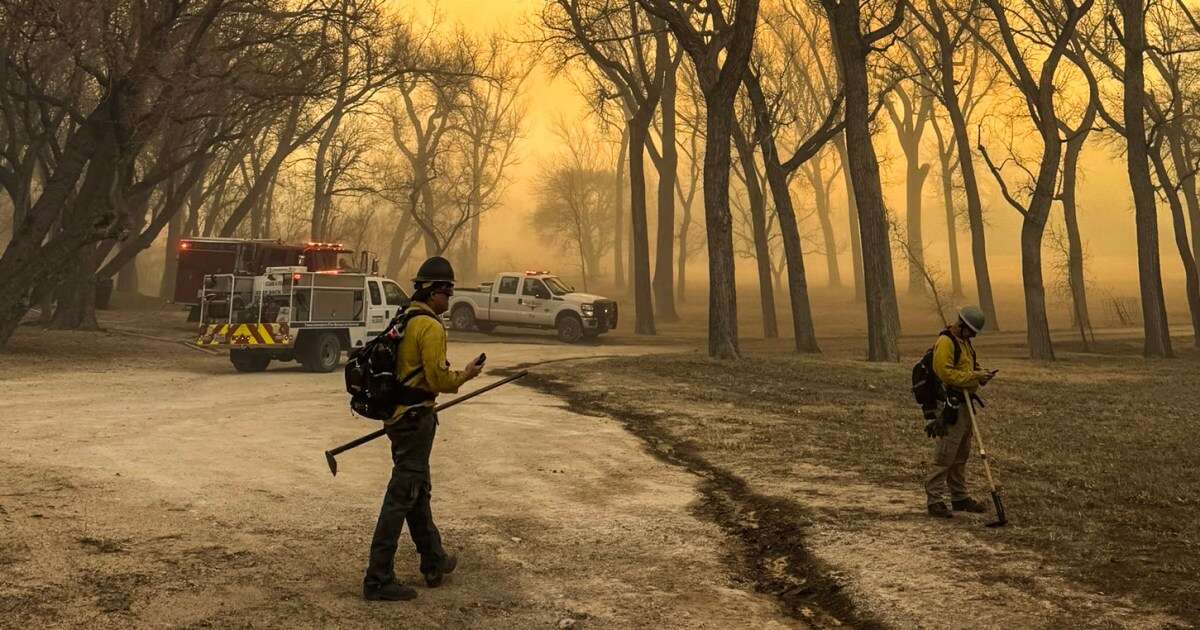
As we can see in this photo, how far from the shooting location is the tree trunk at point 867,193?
23969 millimetres

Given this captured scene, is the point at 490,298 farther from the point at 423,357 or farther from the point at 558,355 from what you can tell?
the point at 423,357

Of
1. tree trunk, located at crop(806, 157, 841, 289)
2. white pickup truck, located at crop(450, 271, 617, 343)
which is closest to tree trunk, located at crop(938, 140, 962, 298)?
tree trunk, located at crop(806, 157, 841, 289)

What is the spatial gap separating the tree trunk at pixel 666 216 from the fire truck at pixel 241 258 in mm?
17625

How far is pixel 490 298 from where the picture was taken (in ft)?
118

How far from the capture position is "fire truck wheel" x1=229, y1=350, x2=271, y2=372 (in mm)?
22203

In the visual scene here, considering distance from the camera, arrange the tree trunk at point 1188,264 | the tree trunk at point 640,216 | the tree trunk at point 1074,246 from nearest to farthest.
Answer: the tree trunk at point 1188,264
the tree trunk at point 1074,246
the tree trunk at point 640,216

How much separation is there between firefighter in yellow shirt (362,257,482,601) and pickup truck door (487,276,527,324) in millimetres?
28513

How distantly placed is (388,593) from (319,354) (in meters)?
16.1

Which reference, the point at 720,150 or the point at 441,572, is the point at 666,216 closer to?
the point at 720,150

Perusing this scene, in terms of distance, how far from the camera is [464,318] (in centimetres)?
3644

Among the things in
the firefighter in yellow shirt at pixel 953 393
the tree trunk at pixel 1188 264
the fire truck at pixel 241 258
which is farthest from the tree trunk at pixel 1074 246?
the firefighter in yellow shirt at pixel 953 393

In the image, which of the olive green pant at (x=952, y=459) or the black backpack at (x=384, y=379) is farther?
the olive green pant at (x=952, y=459)

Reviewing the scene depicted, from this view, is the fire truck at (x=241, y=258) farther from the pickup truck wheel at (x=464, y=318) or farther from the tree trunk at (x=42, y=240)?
the tree trunk at (x=42, y=240)

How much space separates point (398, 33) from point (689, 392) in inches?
1032
